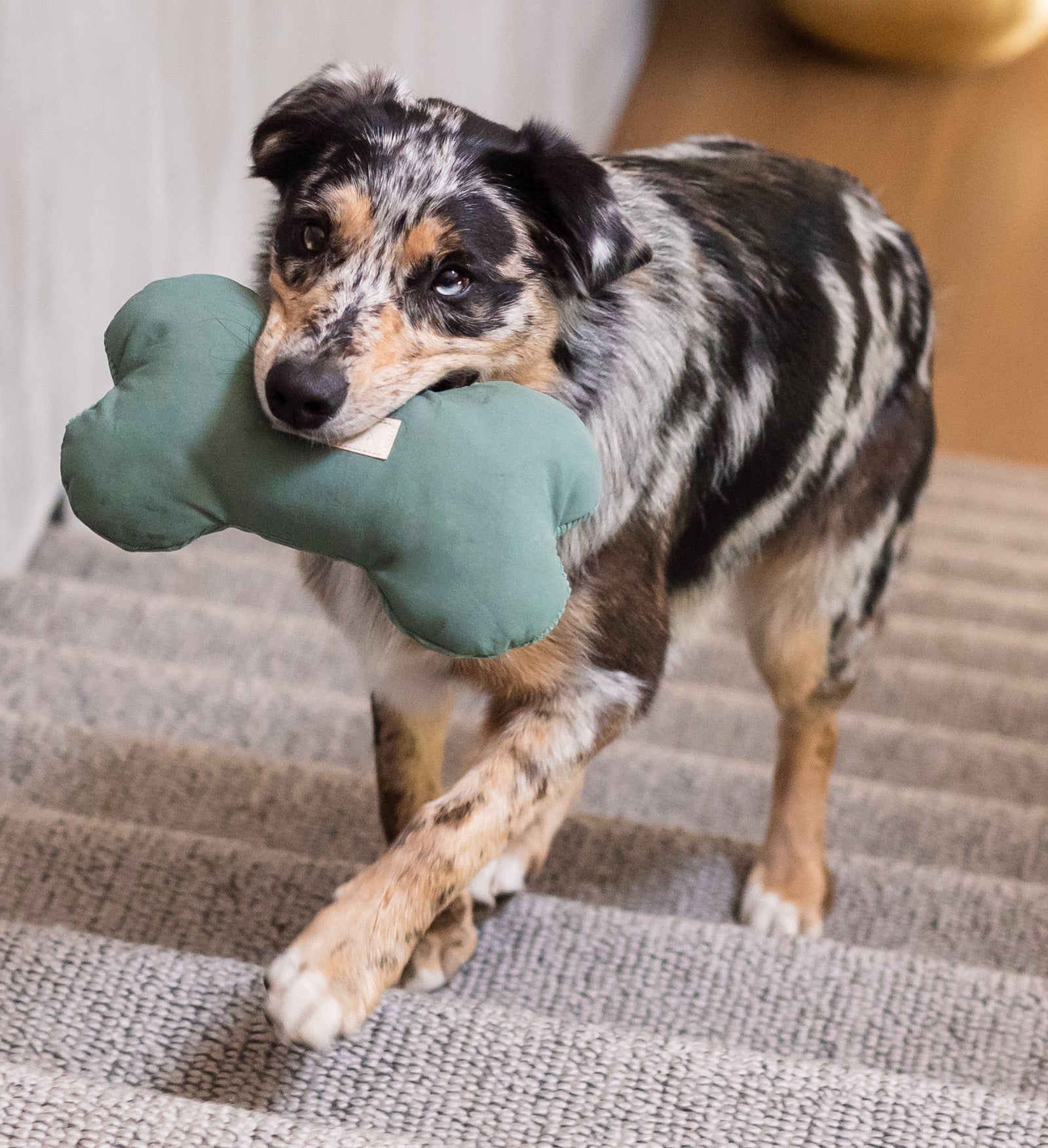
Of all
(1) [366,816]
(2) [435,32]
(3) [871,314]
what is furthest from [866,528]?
(2) [435,32]

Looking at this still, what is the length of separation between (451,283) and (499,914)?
0.89m

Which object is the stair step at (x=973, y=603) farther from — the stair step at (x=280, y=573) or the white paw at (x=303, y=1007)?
the white paw at (x=303, y=1007)

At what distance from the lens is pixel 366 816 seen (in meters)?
2.11

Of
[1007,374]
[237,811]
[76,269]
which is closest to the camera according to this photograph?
[237,811]

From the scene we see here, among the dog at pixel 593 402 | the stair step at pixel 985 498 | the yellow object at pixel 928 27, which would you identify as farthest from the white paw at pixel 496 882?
the yellow object at pixel 928 27

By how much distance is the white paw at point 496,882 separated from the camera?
193cm

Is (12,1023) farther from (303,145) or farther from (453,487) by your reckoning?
(303,145)

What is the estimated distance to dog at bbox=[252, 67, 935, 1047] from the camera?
138 cm

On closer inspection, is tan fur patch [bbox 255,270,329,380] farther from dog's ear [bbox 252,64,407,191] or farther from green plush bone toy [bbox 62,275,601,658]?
dog's ear [bbox 252,64,407,191]

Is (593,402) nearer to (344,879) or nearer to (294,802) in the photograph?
(344,879)

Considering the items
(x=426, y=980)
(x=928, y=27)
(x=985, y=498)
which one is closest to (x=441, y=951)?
(x=426, y=980)

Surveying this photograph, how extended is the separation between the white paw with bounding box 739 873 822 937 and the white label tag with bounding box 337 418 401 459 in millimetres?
1217

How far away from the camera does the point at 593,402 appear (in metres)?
1.59

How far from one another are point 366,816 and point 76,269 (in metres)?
1.34
